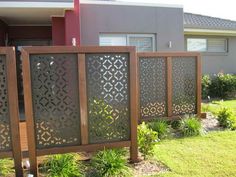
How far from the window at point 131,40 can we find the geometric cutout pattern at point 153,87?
3493 mm

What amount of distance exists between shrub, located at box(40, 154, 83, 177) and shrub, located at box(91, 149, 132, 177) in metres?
0.31

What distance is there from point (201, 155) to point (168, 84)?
258 cm

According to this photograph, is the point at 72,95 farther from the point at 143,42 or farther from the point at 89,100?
the point at 143,42

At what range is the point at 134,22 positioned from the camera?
11.0 metres

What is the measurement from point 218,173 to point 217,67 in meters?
11.7

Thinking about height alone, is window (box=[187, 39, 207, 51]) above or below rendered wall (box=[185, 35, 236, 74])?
above

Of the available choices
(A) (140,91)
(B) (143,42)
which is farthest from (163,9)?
(A) (140,91)

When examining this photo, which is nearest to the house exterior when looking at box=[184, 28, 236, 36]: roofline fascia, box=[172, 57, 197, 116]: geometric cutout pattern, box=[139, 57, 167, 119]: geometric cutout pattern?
box=[184, 28, 236, 36]: roofline fascia

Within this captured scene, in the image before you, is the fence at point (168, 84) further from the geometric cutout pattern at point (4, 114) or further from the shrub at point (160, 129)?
the geometric cutout pattern at point (4, 114)

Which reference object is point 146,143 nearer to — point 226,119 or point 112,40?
point 226,119

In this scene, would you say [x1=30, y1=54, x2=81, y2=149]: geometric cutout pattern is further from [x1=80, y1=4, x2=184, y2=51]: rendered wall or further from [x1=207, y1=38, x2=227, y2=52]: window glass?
[x1=207, y1=38, x2=227, y2=52]: window glass

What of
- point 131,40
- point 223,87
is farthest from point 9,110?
point 223,87

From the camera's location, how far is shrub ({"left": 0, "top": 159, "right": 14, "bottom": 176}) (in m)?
4.68

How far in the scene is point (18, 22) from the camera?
11703 millimetres
